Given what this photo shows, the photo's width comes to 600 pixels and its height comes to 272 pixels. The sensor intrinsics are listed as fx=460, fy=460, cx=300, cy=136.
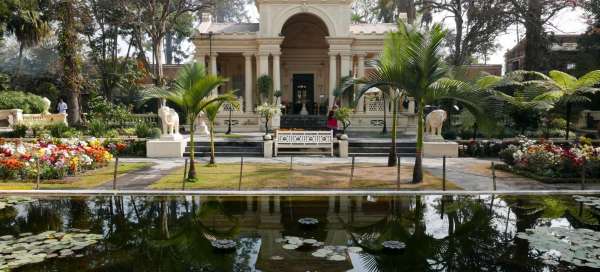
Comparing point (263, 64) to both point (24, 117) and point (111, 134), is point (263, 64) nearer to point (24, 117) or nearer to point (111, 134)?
point (111, 134)

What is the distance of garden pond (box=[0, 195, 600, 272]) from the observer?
5.88m

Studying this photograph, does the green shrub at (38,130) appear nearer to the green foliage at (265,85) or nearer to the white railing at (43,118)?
the white railing at (43,118)

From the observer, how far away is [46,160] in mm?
12391

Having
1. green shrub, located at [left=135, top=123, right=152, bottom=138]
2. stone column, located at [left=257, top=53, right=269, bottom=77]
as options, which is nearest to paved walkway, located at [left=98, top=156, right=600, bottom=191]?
green shrub, located at [left=135, top=123, right=152, bottom=138]

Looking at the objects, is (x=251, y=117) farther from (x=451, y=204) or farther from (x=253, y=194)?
(x=451, y=204)

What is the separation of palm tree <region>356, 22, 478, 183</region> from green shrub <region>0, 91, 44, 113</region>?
938 inches

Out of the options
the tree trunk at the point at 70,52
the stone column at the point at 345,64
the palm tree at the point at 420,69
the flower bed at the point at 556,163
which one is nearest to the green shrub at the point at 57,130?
the tree trunk at the point at 70,52

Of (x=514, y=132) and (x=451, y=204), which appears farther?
(x=514, y=132)

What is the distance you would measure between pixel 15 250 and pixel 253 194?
4871 millimetres

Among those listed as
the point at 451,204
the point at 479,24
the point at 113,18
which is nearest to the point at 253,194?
the point at 451,204

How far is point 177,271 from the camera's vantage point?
221 inches

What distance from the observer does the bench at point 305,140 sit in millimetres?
18234

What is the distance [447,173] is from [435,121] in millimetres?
5083

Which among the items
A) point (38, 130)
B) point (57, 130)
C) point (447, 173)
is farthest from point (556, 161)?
point (38, 130)
